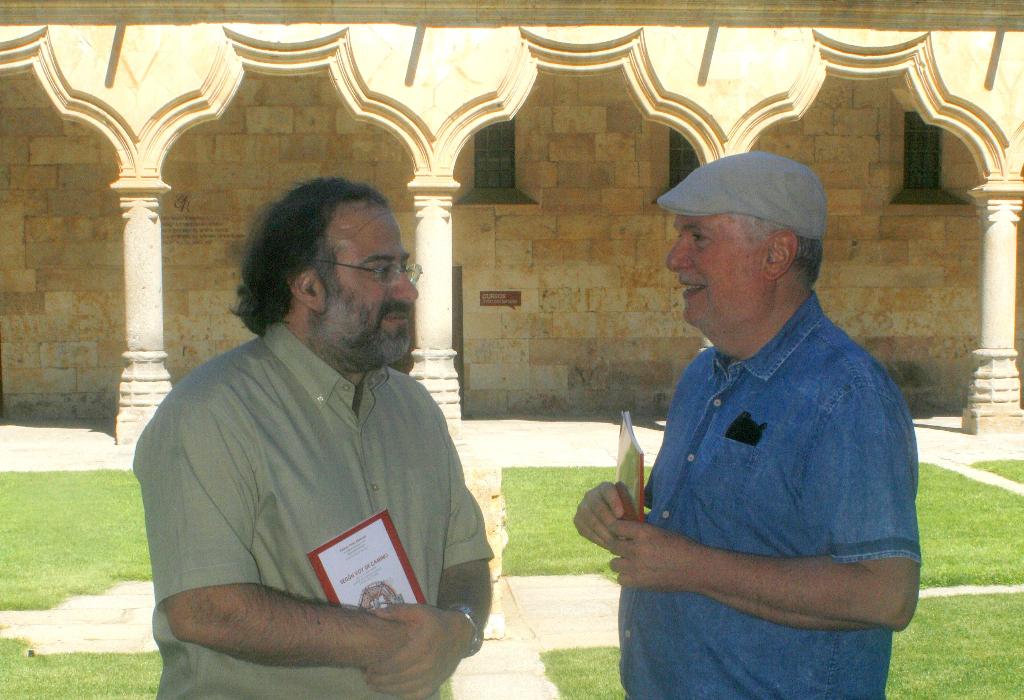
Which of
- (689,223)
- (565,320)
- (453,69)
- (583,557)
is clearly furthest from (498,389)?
(689,223)

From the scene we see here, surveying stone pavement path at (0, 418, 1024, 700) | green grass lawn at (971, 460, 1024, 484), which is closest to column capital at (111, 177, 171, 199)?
stone pavement path at (0, 418, 1024, 700)

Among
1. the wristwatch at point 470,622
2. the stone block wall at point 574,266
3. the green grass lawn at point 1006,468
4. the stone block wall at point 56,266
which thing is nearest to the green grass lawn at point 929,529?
the green grass lawn at point 1006,468

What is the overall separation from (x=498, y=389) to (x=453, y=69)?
4956 mm

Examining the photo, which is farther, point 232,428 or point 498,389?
point 498,389

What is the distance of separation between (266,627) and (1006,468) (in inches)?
416

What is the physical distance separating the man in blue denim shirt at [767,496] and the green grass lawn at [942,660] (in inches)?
112

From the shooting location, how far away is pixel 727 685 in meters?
2.26

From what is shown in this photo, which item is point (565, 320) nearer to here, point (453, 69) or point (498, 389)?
point (498, 389)

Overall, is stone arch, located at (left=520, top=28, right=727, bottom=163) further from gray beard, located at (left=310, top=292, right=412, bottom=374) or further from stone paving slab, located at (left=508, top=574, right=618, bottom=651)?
gray beard, located at (left=310, top=292, right=412, bottom=374)

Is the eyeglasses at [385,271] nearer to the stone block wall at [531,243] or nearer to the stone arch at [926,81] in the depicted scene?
the stone arch at [926,81]

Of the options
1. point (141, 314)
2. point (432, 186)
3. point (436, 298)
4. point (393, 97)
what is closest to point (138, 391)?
point (141, 314)

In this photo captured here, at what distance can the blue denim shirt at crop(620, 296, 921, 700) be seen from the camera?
2.10m

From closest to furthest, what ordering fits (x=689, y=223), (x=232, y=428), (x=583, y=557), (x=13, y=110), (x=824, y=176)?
(x=232, y=428) < (x=689, y=223) < (x=583, y=557) < (x=13, y=110) < (x=824, y=176)

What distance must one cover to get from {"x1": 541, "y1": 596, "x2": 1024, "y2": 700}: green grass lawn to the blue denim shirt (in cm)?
283
